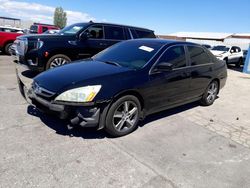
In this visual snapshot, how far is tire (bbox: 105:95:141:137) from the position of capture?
3716mm

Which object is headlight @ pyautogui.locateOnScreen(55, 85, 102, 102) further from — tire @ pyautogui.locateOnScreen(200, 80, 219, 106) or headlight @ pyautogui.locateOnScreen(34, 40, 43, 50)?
headlight @ pyautogui.locateOnScreen(34, 40, 43, 50)

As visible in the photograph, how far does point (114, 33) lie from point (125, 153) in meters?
5.54

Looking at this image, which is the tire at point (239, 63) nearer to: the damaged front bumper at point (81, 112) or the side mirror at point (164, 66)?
the side mirror at point (164, 66)

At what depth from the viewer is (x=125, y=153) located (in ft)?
11.4

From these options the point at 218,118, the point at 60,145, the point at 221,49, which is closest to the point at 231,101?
the point at 218,118

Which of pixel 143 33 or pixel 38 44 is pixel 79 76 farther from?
pixel 143 33

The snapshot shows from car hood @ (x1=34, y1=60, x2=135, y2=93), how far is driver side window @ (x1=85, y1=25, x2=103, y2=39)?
351 centimetres

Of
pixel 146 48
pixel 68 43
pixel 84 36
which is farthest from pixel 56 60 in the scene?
pixel 146 48

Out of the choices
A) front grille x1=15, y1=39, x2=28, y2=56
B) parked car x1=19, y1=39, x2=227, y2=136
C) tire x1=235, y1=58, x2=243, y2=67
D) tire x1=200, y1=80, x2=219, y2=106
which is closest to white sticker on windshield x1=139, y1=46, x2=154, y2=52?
parked car x1=19, y1=39, x2=227, y2=136

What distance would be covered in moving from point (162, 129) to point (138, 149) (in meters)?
0.97

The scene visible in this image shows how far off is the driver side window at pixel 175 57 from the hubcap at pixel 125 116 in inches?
41.6

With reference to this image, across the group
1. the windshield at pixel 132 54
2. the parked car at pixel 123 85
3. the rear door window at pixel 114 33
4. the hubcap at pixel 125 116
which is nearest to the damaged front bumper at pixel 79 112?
the parked car at pixel 123 85

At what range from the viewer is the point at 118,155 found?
11.1 feet

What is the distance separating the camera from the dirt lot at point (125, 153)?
2857 millimetres
